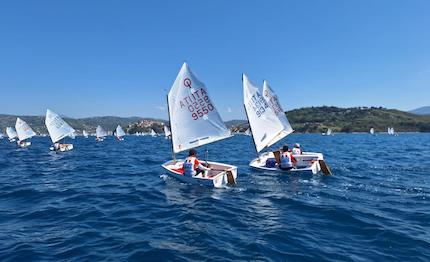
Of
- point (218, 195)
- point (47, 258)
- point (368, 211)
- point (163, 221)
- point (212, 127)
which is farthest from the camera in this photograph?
point (212, 127)

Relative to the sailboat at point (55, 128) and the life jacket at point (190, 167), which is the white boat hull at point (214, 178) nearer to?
the life jacket at point (190, 167)

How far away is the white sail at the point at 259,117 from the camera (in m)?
30.8

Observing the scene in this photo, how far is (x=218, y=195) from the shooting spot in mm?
19797

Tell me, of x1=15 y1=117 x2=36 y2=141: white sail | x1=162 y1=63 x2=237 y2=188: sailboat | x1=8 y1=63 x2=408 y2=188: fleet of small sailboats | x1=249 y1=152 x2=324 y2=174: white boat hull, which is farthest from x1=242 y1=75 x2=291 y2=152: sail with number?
x1=15 y1=117 x2=36 y2=141: white sail

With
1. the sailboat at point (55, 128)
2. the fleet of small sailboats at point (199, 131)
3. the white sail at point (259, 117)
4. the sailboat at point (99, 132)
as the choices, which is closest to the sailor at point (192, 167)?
the fleet of small sailboats at point (199, 131)

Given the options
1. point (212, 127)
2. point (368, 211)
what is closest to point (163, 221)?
point (368, 211)

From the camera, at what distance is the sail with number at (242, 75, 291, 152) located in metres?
30.8

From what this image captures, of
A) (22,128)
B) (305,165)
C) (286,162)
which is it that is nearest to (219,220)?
(286,162)

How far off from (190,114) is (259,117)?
8.77 m

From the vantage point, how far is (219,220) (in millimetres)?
14773

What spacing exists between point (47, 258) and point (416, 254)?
11.3 m

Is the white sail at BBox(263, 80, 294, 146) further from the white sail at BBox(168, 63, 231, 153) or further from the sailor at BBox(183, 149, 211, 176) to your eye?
the sailor at BBox(183, 149, 211, 176)

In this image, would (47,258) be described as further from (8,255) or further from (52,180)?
(52,180)

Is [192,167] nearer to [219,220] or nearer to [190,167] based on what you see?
[190,167]
